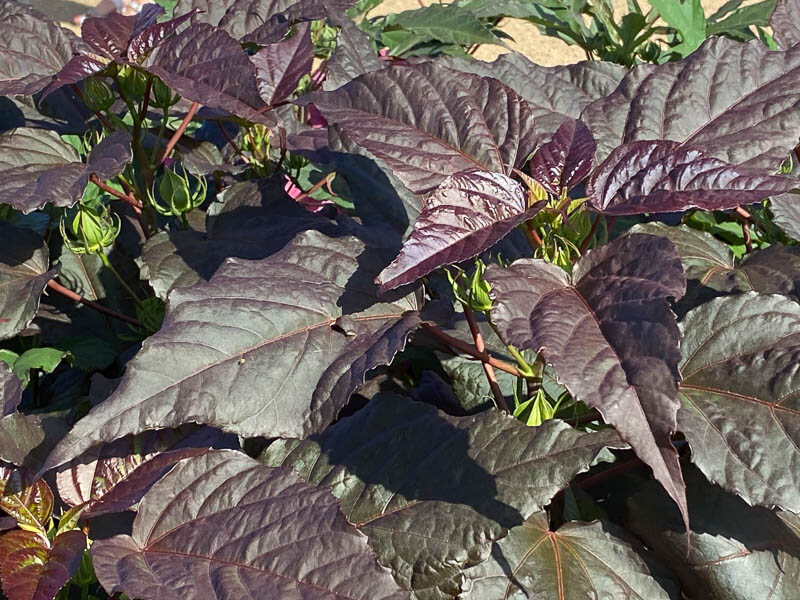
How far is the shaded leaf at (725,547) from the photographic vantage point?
34.7 inches

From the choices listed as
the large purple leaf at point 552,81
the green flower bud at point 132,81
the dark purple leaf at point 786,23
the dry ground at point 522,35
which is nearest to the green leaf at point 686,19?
the dark purple leaf at point 786,23

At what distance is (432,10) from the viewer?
2.18 meters

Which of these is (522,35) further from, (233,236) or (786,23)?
(233,236)

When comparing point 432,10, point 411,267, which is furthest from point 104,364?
point 432,10

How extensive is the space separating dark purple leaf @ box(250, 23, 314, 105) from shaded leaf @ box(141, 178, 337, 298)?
0.55 ft

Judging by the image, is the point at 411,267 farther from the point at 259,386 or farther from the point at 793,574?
the point at 793,574

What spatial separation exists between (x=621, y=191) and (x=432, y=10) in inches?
58.7

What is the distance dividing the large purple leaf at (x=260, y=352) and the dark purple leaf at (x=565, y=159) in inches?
7.4

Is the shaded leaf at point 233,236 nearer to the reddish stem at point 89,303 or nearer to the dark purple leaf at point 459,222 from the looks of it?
the reddish stem at point 89,303

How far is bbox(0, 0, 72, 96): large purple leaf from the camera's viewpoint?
108 cm

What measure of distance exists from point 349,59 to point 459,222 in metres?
0.57

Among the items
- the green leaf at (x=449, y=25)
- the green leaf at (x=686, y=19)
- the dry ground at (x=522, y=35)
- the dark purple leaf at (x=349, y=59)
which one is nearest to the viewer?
the dark purple leaf at (x=349, y=59)

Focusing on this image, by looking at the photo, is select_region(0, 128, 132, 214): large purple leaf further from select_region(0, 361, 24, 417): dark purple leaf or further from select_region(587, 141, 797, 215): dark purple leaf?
select_region(587, 141, 797, 215): dark purple leaf

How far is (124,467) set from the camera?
0.93 meters
